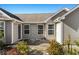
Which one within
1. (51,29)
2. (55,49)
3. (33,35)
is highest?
(51,29)

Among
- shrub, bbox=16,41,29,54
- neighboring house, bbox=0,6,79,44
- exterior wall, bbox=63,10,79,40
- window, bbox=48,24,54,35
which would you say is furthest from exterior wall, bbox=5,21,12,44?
exterior wall, bbox=63,10,79,40

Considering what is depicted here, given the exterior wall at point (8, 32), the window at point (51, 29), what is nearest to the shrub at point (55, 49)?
the window at point (51, 29)

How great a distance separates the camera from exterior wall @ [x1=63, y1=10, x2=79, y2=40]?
5.55 meters

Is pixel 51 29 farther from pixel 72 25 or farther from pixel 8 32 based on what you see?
pixel 8 32

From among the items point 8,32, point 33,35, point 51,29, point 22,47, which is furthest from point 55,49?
point 8,32

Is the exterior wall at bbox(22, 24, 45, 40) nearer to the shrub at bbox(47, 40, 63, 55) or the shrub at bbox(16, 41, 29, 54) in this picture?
the shrub at bbox(16, 41, 29, 54)

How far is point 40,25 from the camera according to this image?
5.64 m

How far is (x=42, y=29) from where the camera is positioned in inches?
225

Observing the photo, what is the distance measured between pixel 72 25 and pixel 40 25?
0.76 m

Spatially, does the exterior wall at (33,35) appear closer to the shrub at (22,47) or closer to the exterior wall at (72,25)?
the shrub at (22,47)

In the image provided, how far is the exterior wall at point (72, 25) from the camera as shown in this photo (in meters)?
5.55
